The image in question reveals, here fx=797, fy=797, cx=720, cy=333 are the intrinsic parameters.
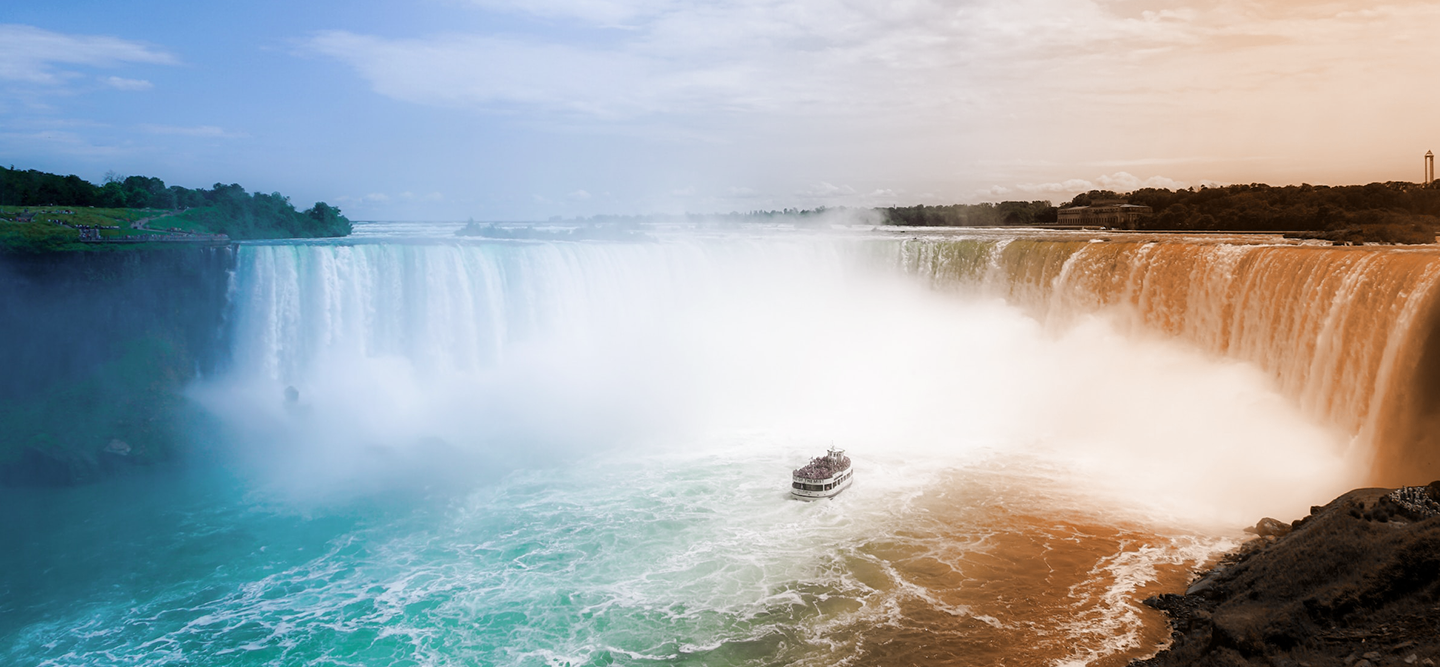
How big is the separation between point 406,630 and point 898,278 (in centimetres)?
2389

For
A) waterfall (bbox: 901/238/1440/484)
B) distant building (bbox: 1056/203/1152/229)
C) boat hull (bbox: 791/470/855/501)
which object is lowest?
boat hull (bbox: 791/470/855/501)

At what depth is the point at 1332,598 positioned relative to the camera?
406 inches

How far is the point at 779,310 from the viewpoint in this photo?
1298 inches

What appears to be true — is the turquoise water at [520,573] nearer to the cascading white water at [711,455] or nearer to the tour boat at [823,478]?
the cascading white water at [711,455]

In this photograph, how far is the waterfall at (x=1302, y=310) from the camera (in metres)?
14.8

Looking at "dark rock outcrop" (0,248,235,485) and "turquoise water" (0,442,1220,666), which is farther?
"dark rock outcrop" (0,248,235,485)

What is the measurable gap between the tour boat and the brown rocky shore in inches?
270

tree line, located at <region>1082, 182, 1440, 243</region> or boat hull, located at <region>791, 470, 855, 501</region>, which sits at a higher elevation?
tree line, located at <region>1082, 182, 1440, 243</region>

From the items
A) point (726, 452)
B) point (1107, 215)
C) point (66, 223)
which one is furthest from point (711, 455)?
point (1107, 215)

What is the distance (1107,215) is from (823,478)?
1849 inches

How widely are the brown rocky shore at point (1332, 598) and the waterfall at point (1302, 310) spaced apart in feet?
9.91

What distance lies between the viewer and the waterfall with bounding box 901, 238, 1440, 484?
1479cm

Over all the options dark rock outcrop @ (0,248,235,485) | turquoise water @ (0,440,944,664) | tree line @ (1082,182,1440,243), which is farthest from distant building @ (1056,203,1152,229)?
dark rock outcrop @ (0,248,235,485)

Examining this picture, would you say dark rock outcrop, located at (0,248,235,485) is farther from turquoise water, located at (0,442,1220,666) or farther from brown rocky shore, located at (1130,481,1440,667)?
brown rocky shore, located at (1130,481,1440,667)
